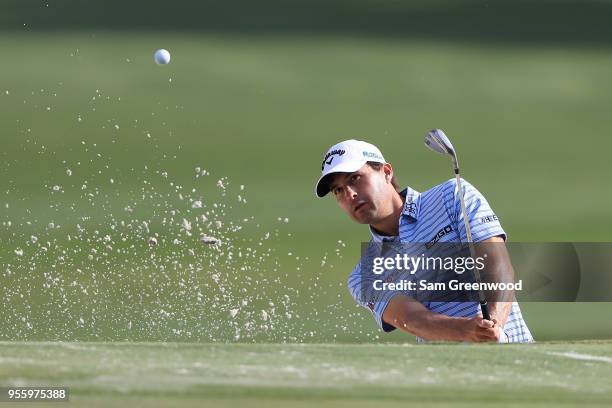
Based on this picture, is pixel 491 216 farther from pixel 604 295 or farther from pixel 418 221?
pixel 604 295

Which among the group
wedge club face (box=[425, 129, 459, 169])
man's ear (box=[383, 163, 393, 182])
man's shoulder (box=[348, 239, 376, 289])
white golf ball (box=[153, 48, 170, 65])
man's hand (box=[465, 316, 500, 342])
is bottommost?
man's hand (box=[465, 316, 500, 342])

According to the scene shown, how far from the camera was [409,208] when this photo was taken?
2.41 m

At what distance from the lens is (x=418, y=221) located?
7.90ft

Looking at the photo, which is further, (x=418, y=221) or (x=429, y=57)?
(x=429, y=57)

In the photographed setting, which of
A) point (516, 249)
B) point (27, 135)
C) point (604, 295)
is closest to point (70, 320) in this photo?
point (27, 135)

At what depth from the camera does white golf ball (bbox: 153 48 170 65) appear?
3.88 meters

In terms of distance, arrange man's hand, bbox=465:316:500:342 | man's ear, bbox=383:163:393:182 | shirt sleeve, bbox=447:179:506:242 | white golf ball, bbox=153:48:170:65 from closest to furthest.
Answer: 1. man's hand, bbox=465:316:500:342
2. shirt sleeve, bbox=447:179:506:242
3. man's ear, bbox=383:163:393:182
4. white golf ball, bbox=153:48:170:65

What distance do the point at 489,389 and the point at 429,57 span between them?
271 cm

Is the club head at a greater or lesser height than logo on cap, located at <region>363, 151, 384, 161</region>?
greater

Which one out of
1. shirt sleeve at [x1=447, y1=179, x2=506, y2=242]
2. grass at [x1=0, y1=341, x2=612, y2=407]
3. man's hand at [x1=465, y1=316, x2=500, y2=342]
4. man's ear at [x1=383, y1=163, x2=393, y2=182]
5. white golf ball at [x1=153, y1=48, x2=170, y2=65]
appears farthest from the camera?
white golf ball at [x1=153, y1=48, x2=170, y2=65]

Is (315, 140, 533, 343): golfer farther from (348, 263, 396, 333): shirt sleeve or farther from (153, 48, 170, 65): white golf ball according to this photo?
(153, 48, 170, 65): white golf ball

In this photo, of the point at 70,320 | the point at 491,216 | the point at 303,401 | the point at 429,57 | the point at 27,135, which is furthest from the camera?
the point at 429,57

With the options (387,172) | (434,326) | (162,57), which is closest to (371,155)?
(387,172)

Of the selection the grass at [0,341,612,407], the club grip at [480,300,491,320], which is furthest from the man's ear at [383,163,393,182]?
the grass at [0,341,612,407]
